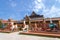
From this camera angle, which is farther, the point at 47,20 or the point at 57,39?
the point at 47,20

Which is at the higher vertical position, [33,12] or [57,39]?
[33,12]

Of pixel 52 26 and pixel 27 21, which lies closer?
pixel 52 26

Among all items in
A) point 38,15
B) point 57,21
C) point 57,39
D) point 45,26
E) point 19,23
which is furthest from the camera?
point 38,15

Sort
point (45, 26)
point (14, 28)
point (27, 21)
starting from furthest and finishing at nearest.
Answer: point (27, 21) → point (14, 28) → point (45, 26)

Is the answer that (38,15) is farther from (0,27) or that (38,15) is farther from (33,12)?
(0,27)

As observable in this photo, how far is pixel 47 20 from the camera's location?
2144cm

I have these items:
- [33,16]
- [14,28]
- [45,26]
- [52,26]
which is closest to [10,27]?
[14,28]

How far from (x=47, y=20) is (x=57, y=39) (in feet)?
36.7

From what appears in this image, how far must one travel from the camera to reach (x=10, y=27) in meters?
19.0

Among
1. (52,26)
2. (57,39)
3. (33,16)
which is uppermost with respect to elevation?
(33,16)

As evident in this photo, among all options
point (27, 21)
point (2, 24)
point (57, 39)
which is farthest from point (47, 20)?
point (57, 39)

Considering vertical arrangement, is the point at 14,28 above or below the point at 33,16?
below

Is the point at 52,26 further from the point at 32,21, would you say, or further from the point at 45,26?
the point at 32,21

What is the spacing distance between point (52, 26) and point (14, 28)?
6.52 meters
